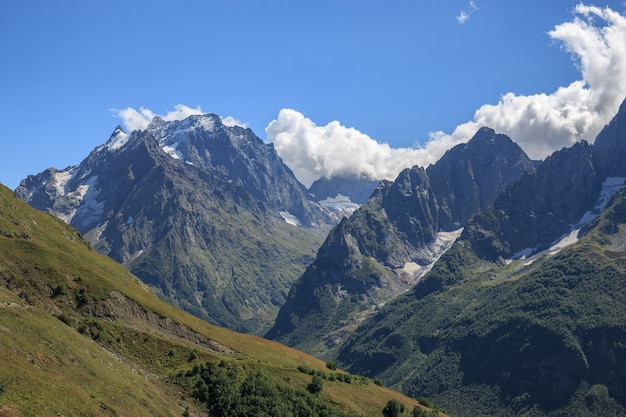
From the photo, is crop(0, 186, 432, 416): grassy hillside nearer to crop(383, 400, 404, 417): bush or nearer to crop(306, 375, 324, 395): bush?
crop(306, 375, 324, 395): bush

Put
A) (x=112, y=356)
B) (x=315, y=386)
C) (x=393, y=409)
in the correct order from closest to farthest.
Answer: (x=112, y=356)
(x=315, y=386)
(x=393, y=409)

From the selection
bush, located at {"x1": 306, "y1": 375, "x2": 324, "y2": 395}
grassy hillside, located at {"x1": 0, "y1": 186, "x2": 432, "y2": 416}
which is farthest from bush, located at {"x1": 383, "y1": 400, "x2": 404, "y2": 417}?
bush, located at {"x1": 306, "y1": 375, "x2": 324, "y2": 395}

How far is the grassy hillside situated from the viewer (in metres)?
84.3

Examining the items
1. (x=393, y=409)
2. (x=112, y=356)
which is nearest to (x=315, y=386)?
(x=393, y=409)

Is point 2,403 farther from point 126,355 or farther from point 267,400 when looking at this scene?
point 267,400

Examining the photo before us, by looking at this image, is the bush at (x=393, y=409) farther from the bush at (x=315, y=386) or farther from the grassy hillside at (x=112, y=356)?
the bush at (x=315, y=386)

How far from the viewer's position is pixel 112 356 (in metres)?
119

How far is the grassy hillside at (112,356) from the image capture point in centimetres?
8431

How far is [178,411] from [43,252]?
61.8 meters

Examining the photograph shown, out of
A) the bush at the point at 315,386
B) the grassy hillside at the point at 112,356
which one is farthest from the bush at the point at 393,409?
the bush at the point at 315,386

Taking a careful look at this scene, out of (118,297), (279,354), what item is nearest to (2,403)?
(118,297)

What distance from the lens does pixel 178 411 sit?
10988cm

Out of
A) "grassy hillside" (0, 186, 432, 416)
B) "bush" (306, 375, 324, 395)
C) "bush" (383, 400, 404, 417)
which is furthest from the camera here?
"bush" (383, 400, 404, 417)

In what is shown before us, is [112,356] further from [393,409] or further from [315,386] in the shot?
[393,409]
